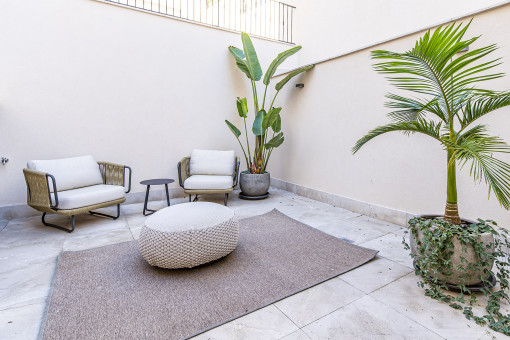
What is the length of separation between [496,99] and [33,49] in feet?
17.7

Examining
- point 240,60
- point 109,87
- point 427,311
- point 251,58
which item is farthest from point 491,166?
point 109,87

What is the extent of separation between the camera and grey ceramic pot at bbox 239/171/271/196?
16.2ft

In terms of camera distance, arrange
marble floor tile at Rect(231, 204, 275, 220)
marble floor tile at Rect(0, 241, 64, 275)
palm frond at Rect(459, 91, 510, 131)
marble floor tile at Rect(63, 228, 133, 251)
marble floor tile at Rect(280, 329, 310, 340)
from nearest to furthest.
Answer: marble floor tile at Rect(280, 329, 310, 340)
palm frond at Rect(459, 91, 510, 131)
marble floor tile at Rect(0, 241, 64, 275)
marble floor tile at Rect(63, 228, 133, 251)
marble floor tile at Rect(231, 204, 275, 220)

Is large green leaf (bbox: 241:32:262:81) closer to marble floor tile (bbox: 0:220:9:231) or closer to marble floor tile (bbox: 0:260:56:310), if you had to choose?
marble floor tile (bbox: 0:260:56:310)

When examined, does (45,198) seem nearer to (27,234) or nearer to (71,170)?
(27,234)

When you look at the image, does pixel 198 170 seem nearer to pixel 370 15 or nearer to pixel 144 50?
pixel 144 50

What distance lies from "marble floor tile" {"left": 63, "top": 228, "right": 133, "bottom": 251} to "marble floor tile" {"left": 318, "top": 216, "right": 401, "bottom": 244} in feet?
8.00

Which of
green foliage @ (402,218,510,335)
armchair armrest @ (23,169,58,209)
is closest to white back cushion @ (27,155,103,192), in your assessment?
armchair armrest @ (23,169,58,209)

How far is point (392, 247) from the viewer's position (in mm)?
2857

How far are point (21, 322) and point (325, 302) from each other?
6.62 feet

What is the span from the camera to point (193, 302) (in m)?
1.92

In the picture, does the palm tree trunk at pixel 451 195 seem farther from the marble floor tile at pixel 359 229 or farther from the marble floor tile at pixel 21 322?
the marble floor tile at pixel 21 322

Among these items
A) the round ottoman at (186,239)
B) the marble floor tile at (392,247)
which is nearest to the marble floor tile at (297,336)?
the round ottoman at (186,239)

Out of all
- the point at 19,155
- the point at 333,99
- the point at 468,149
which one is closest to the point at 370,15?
the point at 333,99
